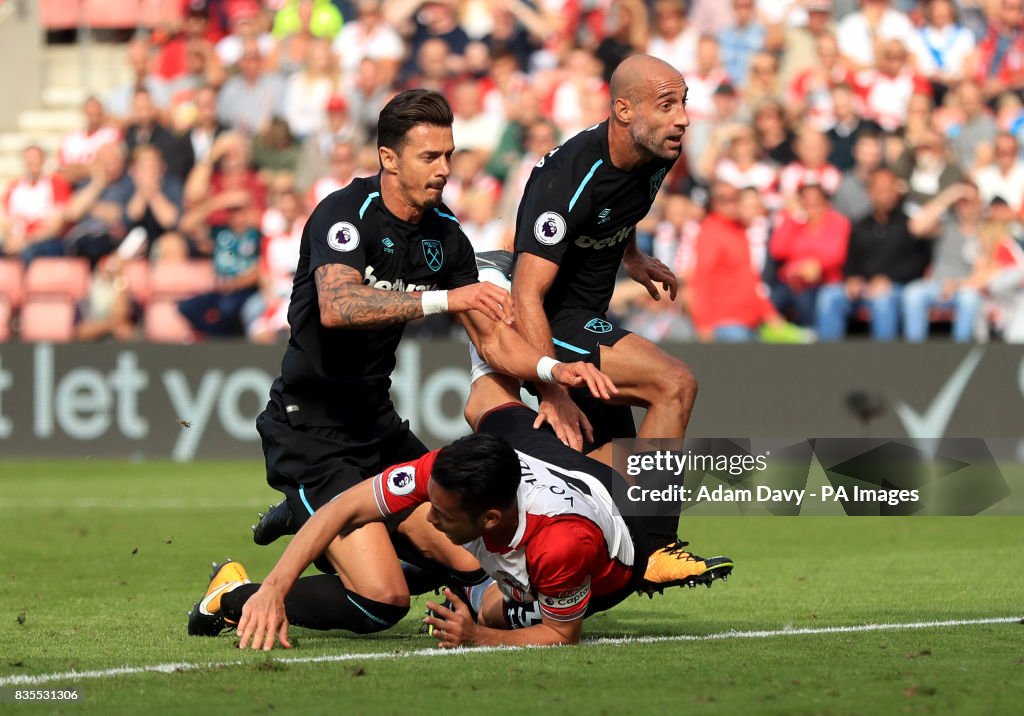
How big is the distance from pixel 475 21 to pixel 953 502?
12726mm

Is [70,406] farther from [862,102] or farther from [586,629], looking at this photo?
[586,629]

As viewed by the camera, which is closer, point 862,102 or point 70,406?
point 70,406

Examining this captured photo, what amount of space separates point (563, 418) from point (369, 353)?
37.9 inches

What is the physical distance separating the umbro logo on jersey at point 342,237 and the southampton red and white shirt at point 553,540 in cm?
117

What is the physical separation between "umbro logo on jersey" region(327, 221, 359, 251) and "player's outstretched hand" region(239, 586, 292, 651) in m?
1.58

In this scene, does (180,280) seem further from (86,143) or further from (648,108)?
(648,108)

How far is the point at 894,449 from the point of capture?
7594 mm

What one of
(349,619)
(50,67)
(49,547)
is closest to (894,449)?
(349,619)

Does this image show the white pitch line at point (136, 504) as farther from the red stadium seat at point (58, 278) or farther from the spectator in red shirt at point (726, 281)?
the red stadium seat at point (58, 278)

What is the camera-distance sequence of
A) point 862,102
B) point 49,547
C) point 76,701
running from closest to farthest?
1. point 76,701
2. point 49,547
3. point 862,102

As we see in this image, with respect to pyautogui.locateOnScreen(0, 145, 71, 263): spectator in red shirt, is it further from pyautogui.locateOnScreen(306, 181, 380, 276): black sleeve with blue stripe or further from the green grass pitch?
pyautogui.locateOnScreen(306, 181, 380, 276): black sleeve with blue stripe

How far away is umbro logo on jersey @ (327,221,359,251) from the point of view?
7613 mm

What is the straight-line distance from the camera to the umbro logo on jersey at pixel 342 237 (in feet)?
25.0

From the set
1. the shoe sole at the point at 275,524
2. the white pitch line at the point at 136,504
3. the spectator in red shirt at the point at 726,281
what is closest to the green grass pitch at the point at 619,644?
the shoe sole at the point at 275,524
